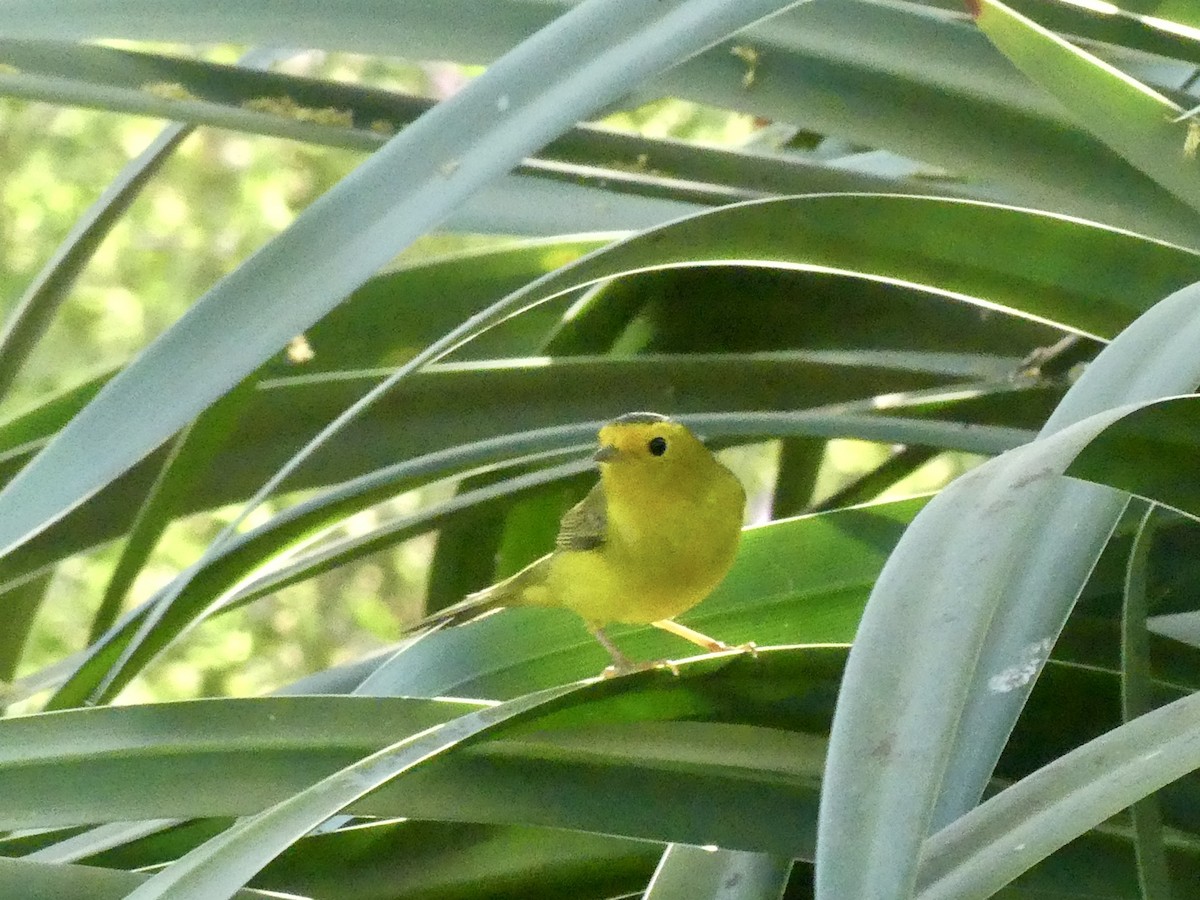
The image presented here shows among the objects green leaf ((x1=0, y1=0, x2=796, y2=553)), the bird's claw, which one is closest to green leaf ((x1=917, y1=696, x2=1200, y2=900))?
the bird's claw

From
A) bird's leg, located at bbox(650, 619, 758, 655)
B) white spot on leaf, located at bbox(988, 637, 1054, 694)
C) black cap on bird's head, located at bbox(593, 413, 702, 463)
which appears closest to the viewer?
white spot on leaf, located at bbox(988, 637, 1054, 694)

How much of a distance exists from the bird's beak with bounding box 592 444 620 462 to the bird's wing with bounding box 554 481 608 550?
3.2 inches

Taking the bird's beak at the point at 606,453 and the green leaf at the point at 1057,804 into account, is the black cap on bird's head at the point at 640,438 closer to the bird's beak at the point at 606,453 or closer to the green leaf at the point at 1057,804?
the bird's beak at the point at 606,453

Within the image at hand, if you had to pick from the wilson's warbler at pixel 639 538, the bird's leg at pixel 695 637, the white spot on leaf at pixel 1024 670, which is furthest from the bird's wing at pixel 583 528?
the white spot on leaf at pixel 1024 670

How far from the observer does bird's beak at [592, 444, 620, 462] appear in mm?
906

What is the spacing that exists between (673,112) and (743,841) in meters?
2.12

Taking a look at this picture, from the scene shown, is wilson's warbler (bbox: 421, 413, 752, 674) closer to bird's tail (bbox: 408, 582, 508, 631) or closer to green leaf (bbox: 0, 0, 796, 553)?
bird's tail (bbox: 408, 582, 508, 631)

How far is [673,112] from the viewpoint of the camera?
2496 mm

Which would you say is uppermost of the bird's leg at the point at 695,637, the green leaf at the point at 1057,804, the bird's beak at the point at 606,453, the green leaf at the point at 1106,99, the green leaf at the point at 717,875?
the bird's beak at the point at 606,453

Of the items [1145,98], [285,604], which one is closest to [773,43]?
[1145,98]

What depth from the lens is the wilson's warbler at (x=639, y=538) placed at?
913 mm

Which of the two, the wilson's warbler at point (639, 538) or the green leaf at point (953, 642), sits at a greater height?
the wilson's warbler at point (639, 538)

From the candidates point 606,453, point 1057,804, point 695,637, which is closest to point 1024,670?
point 1057,804

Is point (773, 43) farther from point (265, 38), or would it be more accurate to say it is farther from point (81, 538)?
point (81, 538)
